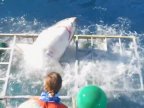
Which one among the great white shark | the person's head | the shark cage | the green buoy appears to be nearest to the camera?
the person's head

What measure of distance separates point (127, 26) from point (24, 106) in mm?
7155

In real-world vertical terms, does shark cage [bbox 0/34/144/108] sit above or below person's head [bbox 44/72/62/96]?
above

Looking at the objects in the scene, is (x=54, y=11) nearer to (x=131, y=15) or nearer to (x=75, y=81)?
(x=131, y=15)

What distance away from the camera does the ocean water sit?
9.85 metres

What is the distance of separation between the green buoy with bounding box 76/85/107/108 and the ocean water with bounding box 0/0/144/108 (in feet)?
4.25

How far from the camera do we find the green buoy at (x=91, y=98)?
8.13 metres

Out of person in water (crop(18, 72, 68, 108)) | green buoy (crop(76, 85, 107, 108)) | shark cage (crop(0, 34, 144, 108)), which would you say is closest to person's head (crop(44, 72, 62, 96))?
person in water (crop(18, 72, 68, 108))

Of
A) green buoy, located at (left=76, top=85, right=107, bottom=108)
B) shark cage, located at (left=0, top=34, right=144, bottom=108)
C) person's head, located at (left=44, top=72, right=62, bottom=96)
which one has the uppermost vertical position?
shark cage, located at (left=0, top=34, right=144, bottom=108)

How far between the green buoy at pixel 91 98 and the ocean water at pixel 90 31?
1.30 m

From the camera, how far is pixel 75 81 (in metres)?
9.91

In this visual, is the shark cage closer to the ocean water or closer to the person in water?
the ocean water

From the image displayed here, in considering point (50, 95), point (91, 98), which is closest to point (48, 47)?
point (91, 98)

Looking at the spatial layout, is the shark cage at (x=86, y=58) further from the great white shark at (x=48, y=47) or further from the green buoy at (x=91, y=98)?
the green buoy at (x=91, y=98)

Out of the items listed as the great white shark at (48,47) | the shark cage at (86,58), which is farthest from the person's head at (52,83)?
the great white shark at (48,47)
